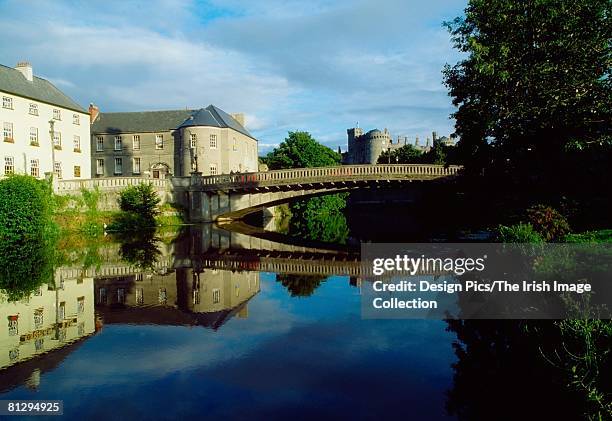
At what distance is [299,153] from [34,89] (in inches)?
1031

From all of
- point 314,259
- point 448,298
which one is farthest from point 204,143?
point 448,298

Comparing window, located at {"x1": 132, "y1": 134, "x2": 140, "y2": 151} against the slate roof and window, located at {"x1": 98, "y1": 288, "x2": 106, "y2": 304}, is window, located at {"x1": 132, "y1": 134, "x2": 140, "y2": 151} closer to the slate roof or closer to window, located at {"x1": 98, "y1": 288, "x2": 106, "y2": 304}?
Answer: the slate roof

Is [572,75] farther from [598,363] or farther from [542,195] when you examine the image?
[598,363]

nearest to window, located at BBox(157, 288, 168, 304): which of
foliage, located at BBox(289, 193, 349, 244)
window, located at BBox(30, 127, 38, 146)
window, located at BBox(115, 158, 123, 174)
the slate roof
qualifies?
window, located at BBox(30, 127, 38, 146)

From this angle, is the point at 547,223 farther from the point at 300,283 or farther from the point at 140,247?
the point at 140,247

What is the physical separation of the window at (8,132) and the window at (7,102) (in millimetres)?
1208

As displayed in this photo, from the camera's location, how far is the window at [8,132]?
33.3 m

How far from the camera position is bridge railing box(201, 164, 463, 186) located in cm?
3153

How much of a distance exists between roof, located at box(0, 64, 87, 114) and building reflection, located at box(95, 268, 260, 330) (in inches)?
1005

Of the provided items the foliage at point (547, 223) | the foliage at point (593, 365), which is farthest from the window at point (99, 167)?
the foliage at point (593, 365)

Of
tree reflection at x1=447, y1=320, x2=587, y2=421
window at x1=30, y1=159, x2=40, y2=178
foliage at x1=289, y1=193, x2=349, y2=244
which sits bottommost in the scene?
tree reflection at x1=447, y1=320, x2=587, y2=421

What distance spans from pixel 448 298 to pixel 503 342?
3.73 meters

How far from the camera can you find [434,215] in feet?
153

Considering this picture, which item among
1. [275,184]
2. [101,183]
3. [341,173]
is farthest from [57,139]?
[341,173]
